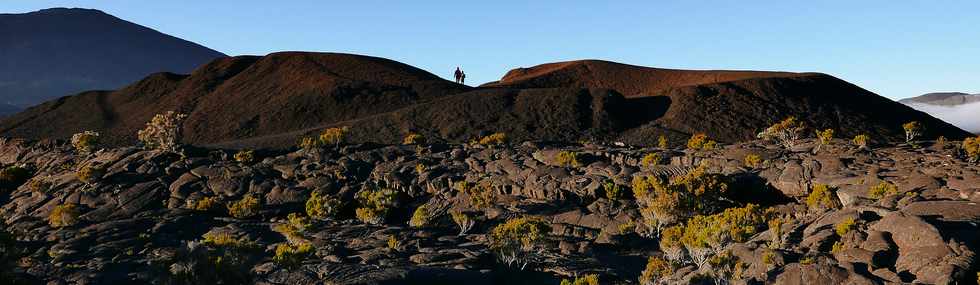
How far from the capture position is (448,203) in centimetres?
3650

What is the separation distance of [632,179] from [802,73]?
70.8 metres

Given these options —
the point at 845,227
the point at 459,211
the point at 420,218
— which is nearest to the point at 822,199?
the point at 845,227

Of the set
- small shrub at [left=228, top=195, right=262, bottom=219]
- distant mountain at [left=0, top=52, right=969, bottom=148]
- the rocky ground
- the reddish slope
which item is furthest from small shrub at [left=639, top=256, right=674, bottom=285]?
the reddish slope

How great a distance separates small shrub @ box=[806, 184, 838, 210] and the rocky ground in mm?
406

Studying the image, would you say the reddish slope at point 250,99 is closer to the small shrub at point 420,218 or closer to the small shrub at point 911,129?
the small shrub at point 420,218

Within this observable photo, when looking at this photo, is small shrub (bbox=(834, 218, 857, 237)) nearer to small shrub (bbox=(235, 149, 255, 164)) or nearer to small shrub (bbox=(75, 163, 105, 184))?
small shrub (bbox=(235, 149, 255, 164))

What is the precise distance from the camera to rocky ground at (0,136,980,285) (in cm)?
1873

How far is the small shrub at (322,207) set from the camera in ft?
117

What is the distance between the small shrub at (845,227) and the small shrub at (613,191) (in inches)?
542

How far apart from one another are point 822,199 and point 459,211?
17.8 metres

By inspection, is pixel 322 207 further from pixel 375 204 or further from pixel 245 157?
pixel 245 157

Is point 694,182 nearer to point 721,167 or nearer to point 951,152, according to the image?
point 721,167

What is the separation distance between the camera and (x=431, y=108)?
246ft

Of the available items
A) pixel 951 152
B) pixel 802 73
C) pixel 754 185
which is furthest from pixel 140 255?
pixel 802 73
